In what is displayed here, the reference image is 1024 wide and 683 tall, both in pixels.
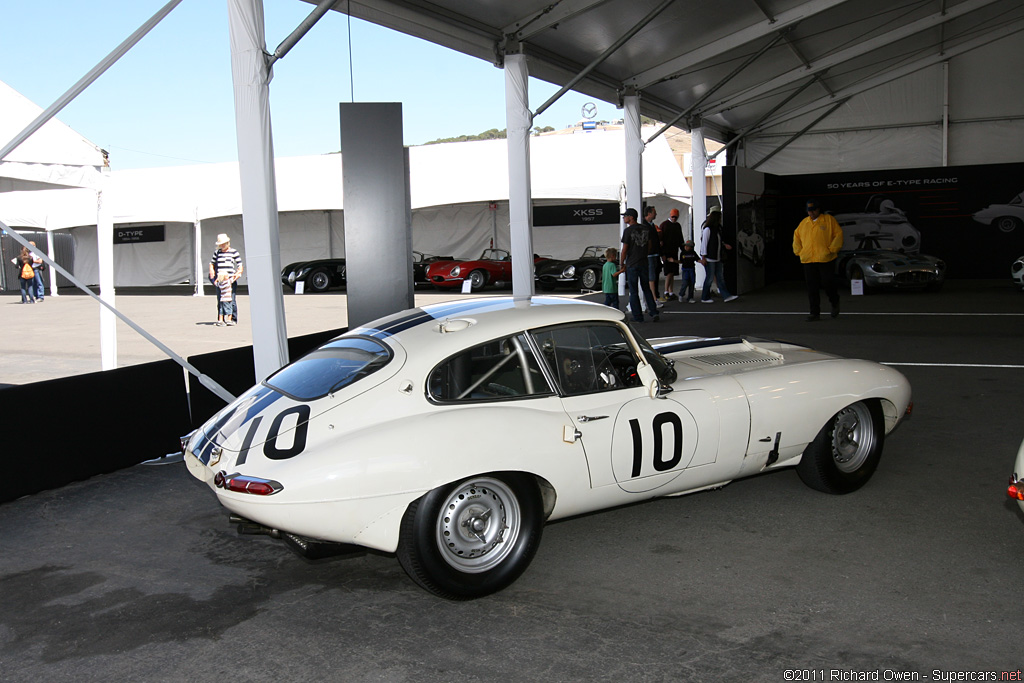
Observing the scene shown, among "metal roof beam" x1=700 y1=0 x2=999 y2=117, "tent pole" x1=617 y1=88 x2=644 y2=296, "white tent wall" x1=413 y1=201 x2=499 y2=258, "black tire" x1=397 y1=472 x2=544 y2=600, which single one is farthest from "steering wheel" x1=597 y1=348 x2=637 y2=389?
"white tent wall" x1=413 y1=201 x2=499 y2=258

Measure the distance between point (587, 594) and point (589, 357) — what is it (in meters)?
1.21

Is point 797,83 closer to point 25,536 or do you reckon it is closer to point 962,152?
point 962,152

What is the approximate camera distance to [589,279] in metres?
21.5

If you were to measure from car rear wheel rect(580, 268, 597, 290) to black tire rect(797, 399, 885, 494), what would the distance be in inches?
653

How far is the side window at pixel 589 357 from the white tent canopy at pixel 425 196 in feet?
58.8

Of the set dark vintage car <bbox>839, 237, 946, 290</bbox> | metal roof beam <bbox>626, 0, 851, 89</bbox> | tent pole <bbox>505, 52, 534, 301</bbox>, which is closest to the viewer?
tent pole <bbox>505, 52, 534, 301</bbox>

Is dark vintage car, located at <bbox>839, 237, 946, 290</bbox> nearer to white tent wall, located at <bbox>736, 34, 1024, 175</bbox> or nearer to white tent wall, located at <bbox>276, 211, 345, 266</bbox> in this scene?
white tent wall, located at <bbox>736, 34, 1024, 175</bbox>

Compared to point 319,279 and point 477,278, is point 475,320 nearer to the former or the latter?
point 477,278

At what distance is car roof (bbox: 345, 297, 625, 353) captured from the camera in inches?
156

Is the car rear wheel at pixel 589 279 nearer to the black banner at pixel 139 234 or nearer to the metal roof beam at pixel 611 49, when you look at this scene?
the metal roof beam at pixel 611 49

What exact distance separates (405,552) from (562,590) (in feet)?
2.47

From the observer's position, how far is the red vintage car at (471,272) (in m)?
22.7

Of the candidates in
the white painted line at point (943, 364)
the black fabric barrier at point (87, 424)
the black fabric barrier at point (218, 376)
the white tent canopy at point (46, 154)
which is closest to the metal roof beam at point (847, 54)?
the white painted line at point (943, 364)

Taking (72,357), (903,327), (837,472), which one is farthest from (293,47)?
(903,327)
